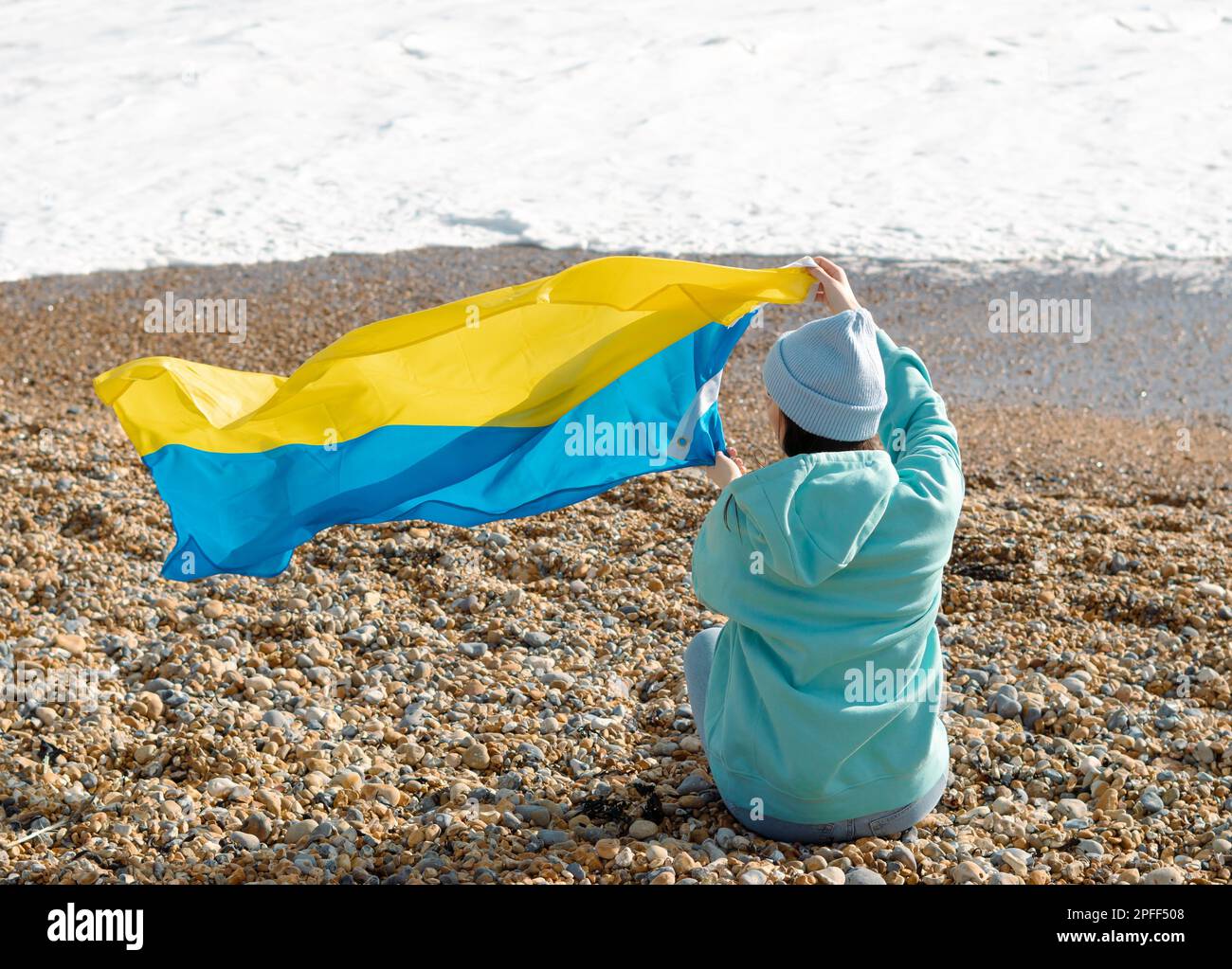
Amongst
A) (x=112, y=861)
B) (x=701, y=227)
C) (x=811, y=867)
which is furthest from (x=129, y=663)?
(x=701, y=227)

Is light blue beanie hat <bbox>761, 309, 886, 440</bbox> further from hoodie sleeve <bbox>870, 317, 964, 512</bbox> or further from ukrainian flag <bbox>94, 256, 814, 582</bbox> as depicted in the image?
ukrainian flag <bbox>94, 256, 814, 582</bbox>

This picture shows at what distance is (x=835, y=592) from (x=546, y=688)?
2031 mm

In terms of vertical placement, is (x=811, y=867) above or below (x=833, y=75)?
below

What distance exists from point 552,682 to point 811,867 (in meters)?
1.74

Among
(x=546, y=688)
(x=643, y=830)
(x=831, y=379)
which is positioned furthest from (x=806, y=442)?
(x=546, y=688)

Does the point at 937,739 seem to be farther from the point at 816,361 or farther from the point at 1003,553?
the point at 1003,553

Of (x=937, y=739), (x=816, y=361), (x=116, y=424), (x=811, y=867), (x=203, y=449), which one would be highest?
(x=816, y=361)

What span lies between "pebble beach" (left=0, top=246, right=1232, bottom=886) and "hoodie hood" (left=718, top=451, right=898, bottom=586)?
98 cm

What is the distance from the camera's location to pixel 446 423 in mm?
4656

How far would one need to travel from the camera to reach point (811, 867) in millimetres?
3641

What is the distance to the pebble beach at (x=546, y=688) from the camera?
3.94 meters

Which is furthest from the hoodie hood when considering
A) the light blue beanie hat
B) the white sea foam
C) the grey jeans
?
the white sea foam

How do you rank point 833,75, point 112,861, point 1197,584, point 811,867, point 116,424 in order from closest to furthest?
point 811,867 < point 112,861 < point 1197,584 < point 116,424 < point 833,75

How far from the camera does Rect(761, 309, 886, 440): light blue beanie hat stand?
3271 mm
